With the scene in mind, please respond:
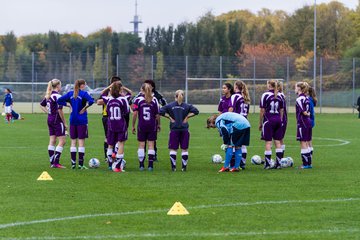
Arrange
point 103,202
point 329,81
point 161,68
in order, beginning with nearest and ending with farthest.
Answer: point 103,202
point 161,68
point 329,81

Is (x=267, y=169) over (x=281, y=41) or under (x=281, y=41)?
under

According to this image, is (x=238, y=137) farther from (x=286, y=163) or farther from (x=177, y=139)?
(x=286, y=163)

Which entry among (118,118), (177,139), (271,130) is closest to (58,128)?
(118,118)

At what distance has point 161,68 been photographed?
5431 centimetres

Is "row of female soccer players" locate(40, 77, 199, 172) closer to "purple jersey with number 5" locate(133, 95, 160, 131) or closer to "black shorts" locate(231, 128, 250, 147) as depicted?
"purple jersey with number 5" locate(133, 95, 160, 131)

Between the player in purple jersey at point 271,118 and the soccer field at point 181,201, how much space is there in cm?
50

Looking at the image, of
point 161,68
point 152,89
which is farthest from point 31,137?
point 161,68

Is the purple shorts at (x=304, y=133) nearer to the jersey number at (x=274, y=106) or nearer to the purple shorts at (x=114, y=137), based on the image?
the jersey number at (x=274, y=106)

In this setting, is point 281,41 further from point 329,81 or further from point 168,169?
point 168,169

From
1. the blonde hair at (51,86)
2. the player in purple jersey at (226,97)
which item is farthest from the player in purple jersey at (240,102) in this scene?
the blonde hair at (51,86)

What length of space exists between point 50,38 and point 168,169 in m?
79.9

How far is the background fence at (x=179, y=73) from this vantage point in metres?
53.5

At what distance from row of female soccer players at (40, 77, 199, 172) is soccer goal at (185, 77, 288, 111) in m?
37.2

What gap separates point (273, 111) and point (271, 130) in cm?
41
